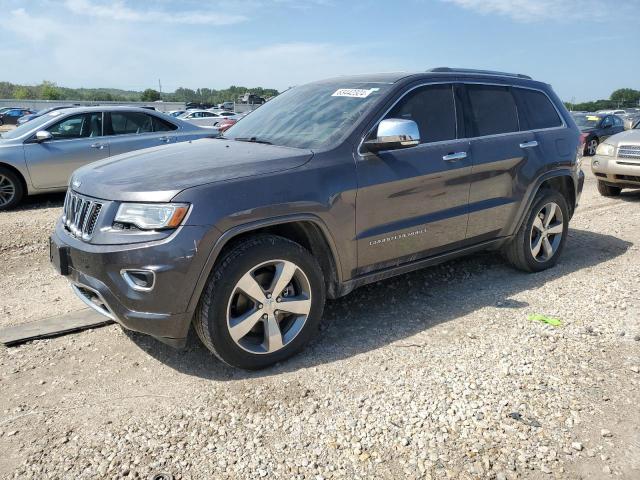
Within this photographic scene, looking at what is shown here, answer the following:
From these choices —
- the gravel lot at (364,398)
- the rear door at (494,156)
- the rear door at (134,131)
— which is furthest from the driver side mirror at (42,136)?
the rear door at (494,156)

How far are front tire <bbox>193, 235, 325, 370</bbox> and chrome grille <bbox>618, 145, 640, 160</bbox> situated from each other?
760 cm

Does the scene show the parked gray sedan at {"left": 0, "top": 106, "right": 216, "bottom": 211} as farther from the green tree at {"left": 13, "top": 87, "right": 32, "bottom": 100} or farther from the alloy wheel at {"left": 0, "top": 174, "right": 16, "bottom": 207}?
the green tree at {"left": 13, "top": 87, "right": 32, "bottom": 100}

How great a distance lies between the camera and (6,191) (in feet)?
26.6

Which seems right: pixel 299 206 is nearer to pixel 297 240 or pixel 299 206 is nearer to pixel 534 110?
pixel 297 240

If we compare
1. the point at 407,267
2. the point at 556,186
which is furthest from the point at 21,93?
the point at 407,267

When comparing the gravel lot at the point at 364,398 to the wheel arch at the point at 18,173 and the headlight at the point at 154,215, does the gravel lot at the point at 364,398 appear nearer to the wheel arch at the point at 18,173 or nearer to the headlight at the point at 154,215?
the headlight at the point at 154,215

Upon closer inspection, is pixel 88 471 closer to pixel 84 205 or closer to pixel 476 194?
pixel 84 205

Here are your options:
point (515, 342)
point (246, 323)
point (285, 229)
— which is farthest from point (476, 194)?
point (246, 323)

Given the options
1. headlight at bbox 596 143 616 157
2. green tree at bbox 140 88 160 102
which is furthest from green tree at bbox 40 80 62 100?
headlight at bbox 596 143 616 157

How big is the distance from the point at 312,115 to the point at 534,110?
236cm

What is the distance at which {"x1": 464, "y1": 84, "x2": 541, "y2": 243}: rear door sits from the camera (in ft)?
14.3

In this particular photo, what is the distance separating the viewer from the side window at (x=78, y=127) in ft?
27.7

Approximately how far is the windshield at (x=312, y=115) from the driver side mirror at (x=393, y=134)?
223 mm

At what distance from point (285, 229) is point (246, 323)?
0.68 m
